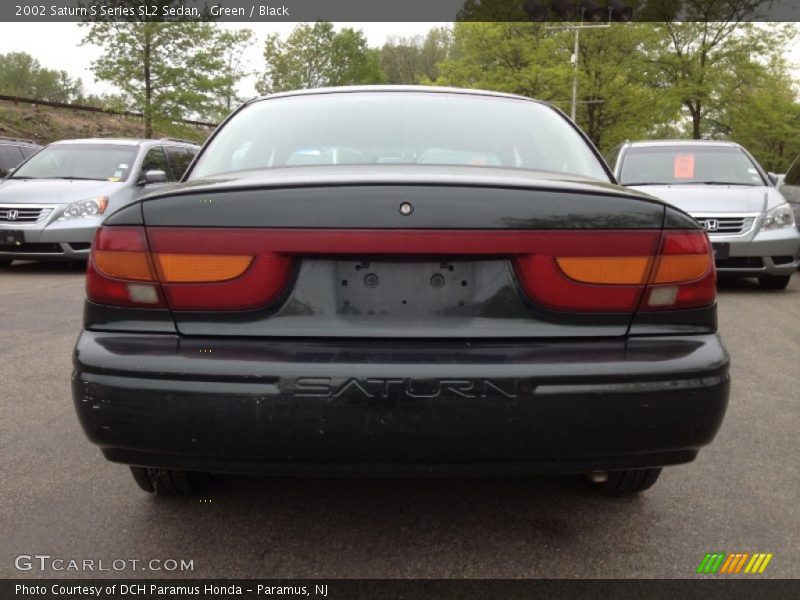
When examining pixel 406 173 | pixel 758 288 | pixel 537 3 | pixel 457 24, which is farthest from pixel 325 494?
pixel 457 24

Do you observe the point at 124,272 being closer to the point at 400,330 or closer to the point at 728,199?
the point at 400,330

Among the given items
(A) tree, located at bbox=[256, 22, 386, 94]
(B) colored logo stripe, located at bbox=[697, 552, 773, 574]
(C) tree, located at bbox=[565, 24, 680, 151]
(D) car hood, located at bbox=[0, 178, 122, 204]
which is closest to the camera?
(B) colored logo stripe, located at bbox=[697, 552, 773, 574]

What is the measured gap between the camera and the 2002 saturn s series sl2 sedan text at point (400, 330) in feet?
6.59

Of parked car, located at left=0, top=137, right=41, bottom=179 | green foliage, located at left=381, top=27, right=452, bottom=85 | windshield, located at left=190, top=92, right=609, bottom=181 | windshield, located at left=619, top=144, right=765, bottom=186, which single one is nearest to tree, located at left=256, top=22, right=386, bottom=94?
green foliage, located at left=381, top=27, right=452, bottom=85

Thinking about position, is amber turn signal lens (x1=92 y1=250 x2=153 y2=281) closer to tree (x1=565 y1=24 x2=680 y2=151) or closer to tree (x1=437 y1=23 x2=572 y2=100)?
tree (x1=437 y1=23 x2=572 y2=100)

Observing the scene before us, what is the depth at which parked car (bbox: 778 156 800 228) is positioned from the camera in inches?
382

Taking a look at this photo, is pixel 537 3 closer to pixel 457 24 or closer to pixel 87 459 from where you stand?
pixel 87 459

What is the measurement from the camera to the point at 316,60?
6097 cm

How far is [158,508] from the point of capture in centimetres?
272

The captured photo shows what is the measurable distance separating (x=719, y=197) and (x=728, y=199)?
9 cm

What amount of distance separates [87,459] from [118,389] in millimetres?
1348

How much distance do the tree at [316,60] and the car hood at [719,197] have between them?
50720 mm

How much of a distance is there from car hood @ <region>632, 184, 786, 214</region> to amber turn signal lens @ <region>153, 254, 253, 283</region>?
20.9ft

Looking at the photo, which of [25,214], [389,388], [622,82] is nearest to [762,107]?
[622,82]
